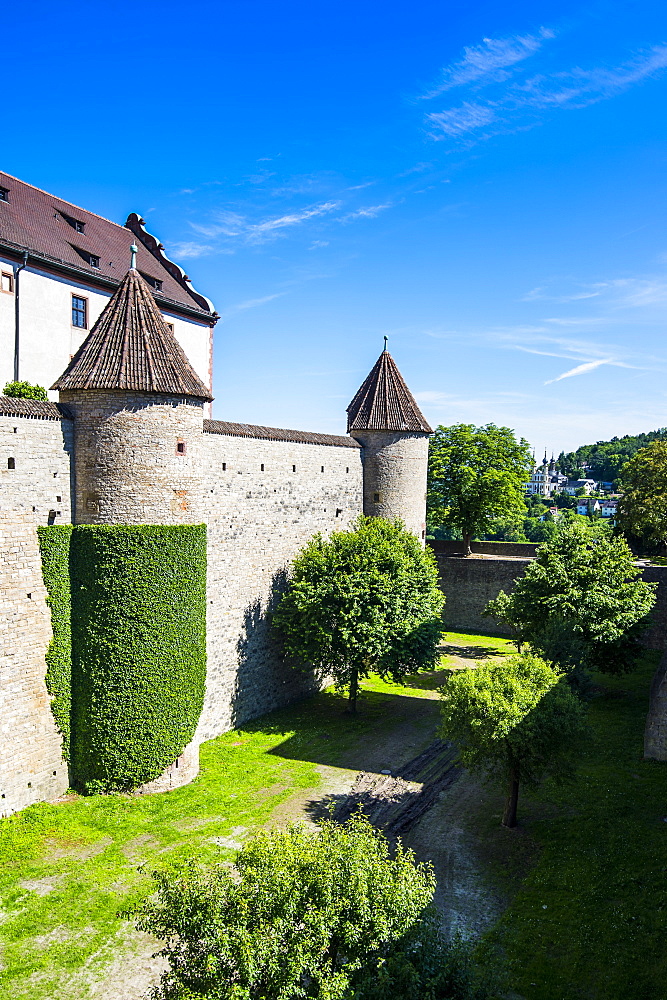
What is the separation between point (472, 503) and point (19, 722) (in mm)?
27710

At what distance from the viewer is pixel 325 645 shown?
70.9 feet

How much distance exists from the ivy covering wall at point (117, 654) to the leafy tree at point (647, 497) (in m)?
28.2

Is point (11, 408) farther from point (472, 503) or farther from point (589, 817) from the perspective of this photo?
point (472, 503)

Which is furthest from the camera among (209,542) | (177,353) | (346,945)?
(209,542)

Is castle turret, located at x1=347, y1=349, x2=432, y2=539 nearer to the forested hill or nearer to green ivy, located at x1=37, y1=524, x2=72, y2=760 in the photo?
green ivy, located at x1=37, y1=524, x2=72, y2=760

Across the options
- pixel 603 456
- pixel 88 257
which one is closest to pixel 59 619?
pixel 88 257

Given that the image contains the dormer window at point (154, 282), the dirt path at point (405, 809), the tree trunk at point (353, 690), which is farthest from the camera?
the dormer window at point (154, 282)

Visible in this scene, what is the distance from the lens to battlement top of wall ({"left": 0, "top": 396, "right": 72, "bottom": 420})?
15.2 m

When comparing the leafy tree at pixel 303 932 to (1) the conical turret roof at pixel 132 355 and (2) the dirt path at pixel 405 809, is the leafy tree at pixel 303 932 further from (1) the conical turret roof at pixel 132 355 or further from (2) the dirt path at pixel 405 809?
(1) the conical turret roof at pixel 132 355

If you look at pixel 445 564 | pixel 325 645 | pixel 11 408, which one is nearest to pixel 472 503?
pixel 445 564

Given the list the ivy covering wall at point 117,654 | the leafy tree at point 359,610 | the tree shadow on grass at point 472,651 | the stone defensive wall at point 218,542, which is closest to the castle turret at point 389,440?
the stone defensive wall at point 218,542

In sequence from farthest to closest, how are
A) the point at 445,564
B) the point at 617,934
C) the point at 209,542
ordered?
the point at 445,564
the point at 209,542
the point at 617,934

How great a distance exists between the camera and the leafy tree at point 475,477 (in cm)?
3778

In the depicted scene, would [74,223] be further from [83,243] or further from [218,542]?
[218,542]
